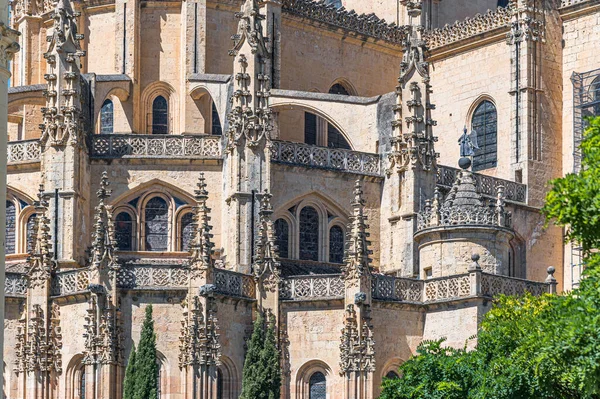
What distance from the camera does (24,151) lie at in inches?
2352

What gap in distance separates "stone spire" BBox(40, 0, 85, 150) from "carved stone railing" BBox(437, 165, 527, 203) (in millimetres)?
12173

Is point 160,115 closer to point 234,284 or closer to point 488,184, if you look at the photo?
point 234,284

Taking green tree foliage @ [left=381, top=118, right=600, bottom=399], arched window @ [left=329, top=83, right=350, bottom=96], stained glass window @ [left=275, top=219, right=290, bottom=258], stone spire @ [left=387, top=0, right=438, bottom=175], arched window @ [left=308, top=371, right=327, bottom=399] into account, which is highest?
arched window @ [left=329, top=83, right=350, bottom=96]

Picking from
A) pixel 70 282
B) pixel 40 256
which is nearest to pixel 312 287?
pixel 70 282

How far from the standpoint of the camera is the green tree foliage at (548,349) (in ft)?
113

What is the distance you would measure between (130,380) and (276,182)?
389 inches

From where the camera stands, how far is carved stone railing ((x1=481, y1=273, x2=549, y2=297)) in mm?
55594

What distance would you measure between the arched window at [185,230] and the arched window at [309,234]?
11.7ft

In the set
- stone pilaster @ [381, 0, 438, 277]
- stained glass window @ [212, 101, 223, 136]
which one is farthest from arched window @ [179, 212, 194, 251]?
stone pilaster @ [381, 0, 438, 277]

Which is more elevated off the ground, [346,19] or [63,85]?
[346,19]

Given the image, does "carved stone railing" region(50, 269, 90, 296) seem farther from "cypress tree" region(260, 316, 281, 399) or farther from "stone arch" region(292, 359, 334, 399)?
"stone arch" region(292, 359, 334, 399)

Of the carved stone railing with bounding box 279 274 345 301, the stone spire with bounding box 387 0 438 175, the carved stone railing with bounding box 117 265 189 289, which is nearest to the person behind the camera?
the carved stone railing with bounding box 117 265 189 289

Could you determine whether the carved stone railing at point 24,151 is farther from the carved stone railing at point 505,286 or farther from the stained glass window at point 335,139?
the carved stone railing at point 505,286

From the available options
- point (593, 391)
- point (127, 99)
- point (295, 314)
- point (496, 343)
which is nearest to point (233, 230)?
point (295, 314)
